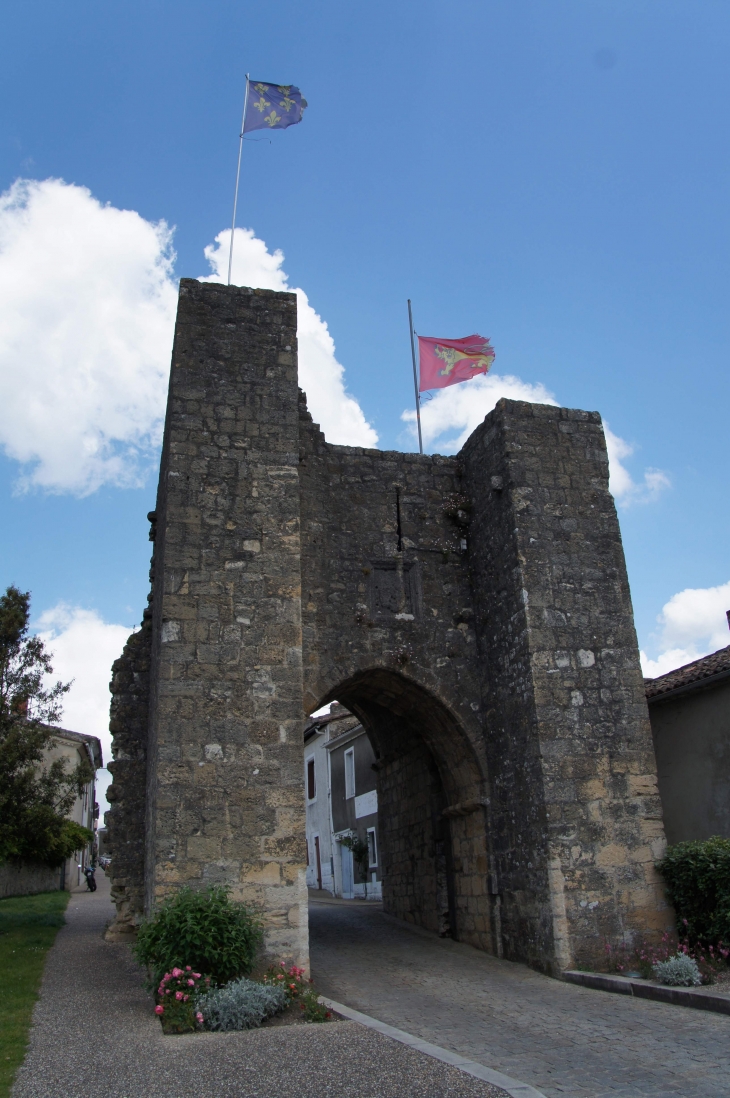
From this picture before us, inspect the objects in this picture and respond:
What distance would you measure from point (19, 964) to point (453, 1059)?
6095 mm

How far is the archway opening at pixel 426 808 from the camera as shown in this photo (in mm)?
10125

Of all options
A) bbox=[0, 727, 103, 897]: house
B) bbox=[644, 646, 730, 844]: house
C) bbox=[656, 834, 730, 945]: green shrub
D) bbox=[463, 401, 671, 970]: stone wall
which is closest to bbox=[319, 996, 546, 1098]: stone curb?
bbox=[463, 401, 671, 970]: stone wall

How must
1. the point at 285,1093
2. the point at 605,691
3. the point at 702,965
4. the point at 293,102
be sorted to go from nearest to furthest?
the point at 285,1093 → the point at 702,965 → the point at 605,691 → the point at 293,102

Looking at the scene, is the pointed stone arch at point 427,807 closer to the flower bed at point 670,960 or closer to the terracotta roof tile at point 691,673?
the flower bed at point 670,960

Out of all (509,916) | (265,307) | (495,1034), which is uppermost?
(265,307)

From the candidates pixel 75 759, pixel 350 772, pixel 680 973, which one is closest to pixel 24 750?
pixel 680 973

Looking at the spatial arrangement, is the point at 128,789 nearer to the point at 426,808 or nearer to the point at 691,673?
the point at 426,808

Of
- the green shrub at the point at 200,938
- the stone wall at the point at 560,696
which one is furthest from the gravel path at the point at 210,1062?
the stone wall at the point at 560,696

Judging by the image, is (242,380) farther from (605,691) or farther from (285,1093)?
(285,1093)

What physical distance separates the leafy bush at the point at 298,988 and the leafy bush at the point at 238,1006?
0.67ft

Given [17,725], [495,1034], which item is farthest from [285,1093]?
[17,725]

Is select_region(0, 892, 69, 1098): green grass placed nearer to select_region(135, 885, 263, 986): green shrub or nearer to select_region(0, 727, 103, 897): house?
select_region(135, 885, 263, 986): green shrub

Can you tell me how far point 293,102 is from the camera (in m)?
11.5

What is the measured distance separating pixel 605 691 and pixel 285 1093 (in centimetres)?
580
